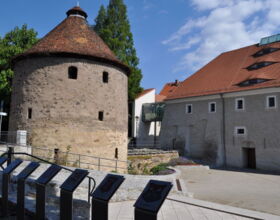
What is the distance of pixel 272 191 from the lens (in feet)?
41.3

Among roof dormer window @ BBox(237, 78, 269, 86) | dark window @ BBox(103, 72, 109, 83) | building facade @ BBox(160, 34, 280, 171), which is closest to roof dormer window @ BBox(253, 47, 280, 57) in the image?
building facade @ BBox(160, 34, 280, 171)

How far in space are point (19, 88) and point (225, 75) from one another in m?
19.7

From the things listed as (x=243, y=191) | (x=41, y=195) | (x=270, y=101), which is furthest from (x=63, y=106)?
(x=270, y=101)

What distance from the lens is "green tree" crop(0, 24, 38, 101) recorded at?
773 inches

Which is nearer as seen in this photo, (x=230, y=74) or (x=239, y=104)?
(x=239, y=104)

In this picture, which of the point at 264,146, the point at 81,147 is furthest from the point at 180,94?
the point at 81,147

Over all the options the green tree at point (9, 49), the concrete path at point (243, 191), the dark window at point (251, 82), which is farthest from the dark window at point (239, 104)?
the green tree at point (9, 49)

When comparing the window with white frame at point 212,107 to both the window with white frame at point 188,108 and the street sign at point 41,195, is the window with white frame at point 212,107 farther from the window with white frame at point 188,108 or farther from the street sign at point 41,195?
the street sign at point 41,195

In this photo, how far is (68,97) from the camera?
14109 mm

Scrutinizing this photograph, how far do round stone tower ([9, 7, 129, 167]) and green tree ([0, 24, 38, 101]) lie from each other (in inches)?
198

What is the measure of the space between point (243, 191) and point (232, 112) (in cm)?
1125

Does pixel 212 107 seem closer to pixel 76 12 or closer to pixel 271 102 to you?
pixel 271 102

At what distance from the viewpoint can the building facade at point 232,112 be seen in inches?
790

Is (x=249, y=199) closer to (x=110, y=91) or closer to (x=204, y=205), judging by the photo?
(x=204, y=205)
